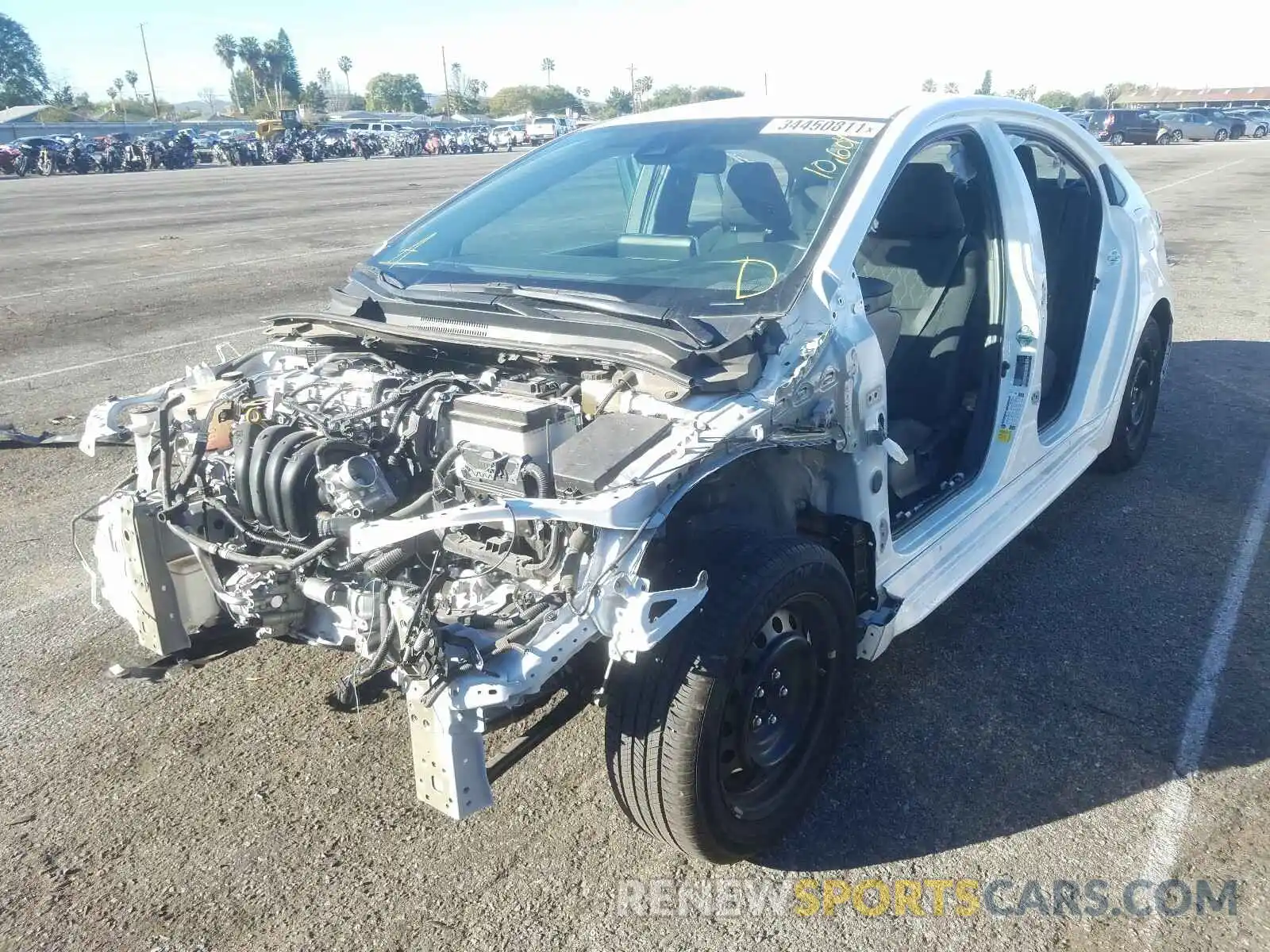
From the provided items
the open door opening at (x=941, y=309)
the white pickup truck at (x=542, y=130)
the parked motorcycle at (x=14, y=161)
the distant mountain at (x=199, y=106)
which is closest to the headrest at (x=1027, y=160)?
the open door opening at (x=941, y=309)

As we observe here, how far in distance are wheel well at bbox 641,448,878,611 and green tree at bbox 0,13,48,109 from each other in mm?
119916

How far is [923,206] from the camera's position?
13.1 ft

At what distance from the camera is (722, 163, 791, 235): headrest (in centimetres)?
325

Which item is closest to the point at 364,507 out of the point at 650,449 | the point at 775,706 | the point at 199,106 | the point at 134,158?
the point at 650,449

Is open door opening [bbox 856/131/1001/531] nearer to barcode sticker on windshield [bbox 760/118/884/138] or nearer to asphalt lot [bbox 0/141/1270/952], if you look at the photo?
barcode sticker on windshield [bbox 760/118/884/138]

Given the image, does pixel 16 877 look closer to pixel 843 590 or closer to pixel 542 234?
pixel 843 590

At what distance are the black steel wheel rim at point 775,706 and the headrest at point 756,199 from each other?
1.27 metres

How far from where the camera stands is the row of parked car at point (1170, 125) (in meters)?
44.4

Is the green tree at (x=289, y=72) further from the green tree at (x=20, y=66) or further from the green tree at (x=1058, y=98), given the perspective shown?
the green tree at (x=1058, y=98)

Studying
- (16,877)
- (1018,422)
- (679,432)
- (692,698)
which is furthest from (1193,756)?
(16,877)

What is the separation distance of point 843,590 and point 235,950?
71.9 inches

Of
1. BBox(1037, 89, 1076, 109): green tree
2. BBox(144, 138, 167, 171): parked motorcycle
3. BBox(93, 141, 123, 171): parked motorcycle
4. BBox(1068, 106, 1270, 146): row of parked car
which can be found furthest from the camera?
BBox(1037, 89, 1076, 109): green tree

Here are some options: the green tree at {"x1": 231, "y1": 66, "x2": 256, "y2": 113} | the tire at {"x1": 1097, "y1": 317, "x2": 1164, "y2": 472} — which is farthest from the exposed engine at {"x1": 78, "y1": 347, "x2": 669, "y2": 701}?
the green tree at {"x1": 231, "y1": 66, "x2": 256, "y2": 113}
